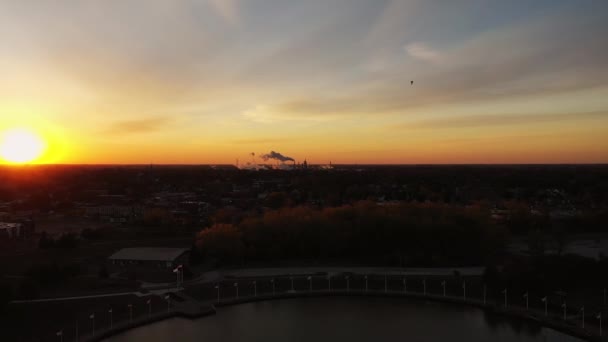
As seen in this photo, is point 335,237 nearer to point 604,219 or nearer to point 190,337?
point 190,337

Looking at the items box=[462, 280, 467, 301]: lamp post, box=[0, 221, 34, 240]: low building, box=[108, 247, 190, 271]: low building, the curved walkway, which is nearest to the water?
the curved walkway

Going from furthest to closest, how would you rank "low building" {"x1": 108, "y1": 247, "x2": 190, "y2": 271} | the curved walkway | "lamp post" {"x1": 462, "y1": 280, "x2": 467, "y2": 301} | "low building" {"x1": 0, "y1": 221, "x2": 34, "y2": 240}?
"low building" {"x1": 0, "y1": 221, "x2": 34, "y2": 240} < "low building" {"x1": 108, "y1": 247, "x2": 190, "y2": 271} < "lamp post" {"x1": 462, "y1": 280, "x2": 467, "y2": 301} < the curved walkway

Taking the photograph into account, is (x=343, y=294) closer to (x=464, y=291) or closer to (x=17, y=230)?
(x=464, y=291)

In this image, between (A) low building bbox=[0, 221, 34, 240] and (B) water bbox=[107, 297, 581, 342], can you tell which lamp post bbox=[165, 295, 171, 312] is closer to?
(B) water bbox=[107, 297, 581, 342]

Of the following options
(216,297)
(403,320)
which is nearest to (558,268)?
(403,320)

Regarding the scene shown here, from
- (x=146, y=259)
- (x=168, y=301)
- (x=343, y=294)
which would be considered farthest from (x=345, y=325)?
(x=146, y=259)

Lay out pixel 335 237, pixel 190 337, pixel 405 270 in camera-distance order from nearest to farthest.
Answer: pixel 190 337
pixel 405 270
pixel 335 237
